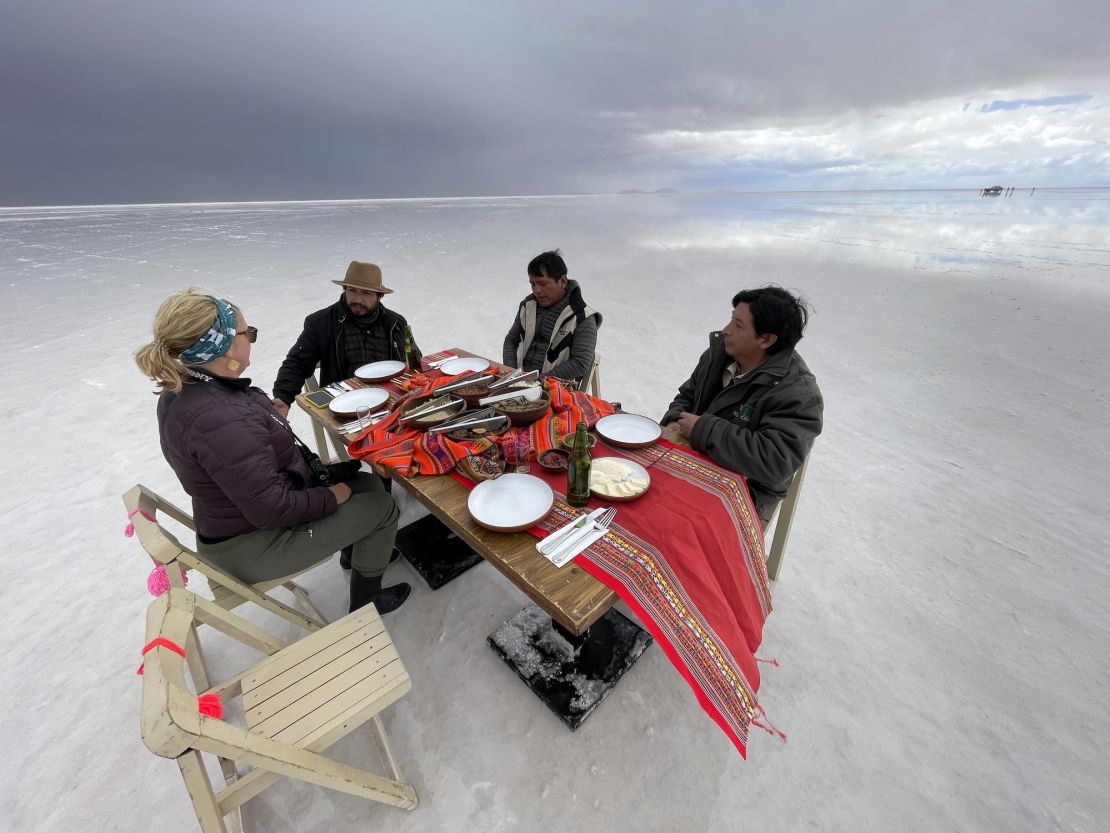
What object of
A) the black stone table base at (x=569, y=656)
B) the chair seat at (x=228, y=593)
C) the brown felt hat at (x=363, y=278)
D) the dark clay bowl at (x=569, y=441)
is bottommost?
the black stone table base at (x=569, y=656)

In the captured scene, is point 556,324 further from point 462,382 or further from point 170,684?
point 170,684

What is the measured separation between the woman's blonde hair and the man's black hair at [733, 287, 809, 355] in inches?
90.5

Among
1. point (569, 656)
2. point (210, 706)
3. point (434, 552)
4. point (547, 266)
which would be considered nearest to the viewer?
point (210, 706)

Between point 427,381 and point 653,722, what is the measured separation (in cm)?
218

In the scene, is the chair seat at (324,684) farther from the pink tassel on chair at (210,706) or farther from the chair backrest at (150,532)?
Result: the chair backrest at (150,532)

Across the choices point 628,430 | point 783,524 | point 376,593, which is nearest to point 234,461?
point 376,593

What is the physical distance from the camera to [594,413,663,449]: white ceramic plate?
1937mm

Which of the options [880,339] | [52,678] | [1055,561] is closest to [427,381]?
[52,678]

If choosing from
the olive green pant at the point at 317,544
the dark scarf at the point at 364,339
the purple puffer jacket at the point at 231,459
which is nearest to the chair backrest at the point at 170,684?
the purple puffer jacket at the point at 231,459

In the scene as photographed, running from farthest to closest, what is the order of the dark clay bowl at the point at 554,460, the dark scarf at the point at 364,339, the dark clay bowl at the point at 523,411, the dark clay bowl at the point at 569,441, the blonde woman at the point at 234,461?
the dark scarf at the point at 364,339 → the dark clay bowl at the point at 523,411 → the dark clay bowl at the point at 569,441 → the dark clay bowl at the point at 554,460 → the blonde woman at the point at 234,461

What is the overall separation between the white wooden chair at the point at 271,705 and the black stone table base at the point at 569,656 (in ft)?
2.20

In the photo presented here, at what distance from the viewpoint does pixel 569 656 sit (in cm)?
224

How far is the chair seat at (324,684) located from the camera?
1.46 meters

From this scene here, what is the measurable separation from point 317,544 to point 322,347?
1902 millimetres
